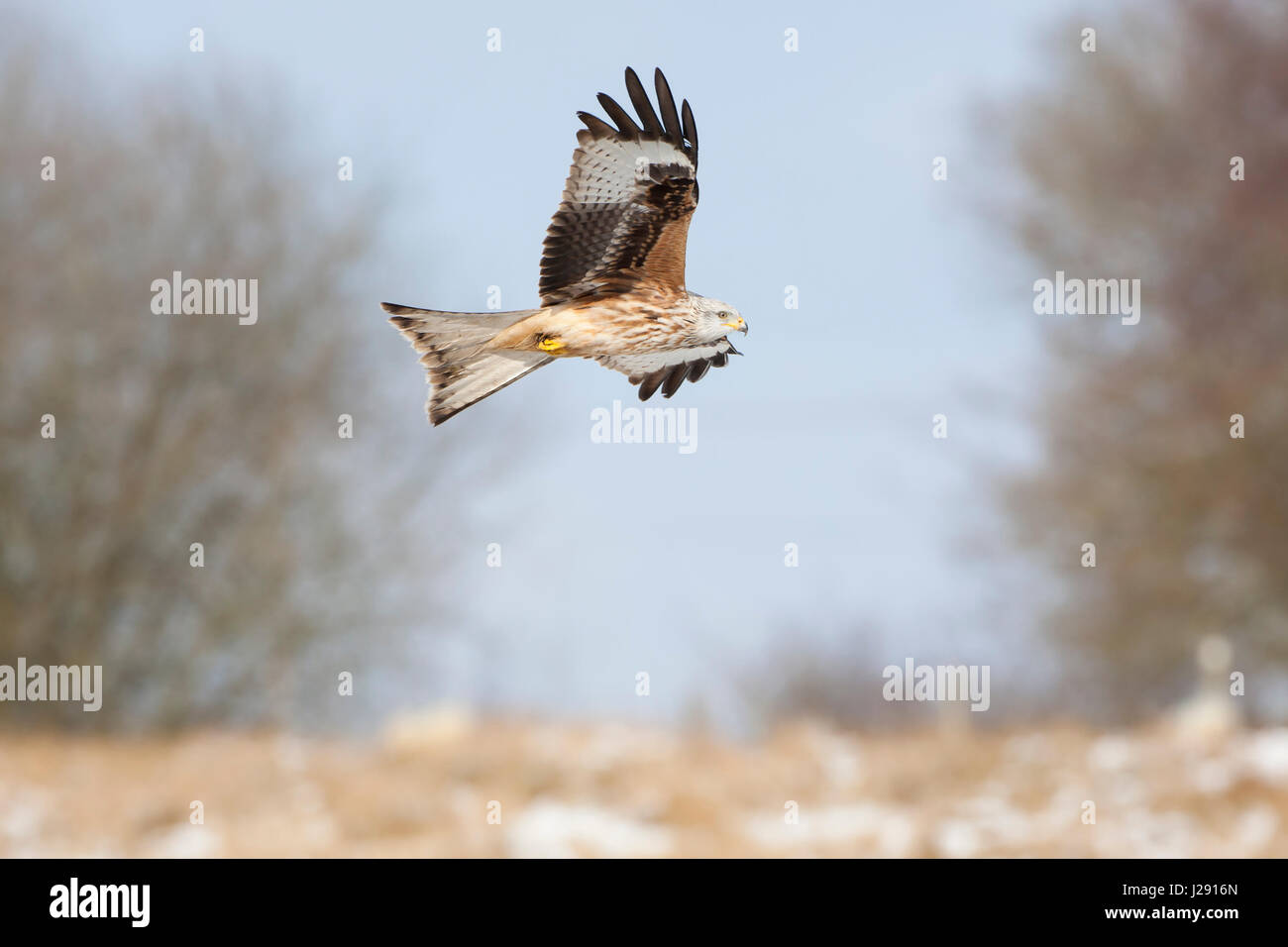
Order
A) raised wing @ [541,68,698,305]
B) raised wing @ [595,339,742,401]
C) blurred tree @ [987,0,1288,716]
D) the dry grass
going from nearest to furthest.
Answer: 1. raised wing @ [595,339,742,401]
2. raised wing @ [541,68,698,305]
3. the dry grass
4. blurred tree @ [987,0,1288,716]

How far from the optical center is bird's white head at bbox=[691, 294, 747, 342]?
46.7 inches

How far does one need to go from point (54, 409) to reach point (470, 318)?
13709mm

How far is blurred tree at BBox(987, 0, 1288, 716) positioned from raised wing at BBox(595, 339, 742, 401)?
1408 centimetres

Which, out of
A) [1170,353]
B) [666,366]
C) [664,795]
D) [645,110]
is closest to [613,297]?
[666,366]

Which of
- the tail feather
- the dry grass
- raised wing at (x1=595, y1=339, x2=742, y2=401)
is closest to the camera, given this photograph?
the tail feather

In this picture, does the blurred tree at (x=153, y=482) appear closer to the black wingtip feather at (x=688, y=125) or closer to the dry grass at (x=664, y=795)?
the dry grass at (x=664, y=795)

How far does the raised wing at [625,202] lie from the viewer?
131 centimetres

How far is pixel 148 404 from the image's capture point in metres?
13.6

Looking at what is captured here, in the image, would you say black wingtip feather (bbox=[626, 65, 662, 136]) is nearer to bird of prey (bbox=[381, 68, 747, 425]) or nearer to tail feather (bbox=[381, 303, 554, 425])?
bird of prey (bbox=[381, 68, 747, 425])

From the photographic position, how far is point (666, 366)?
47.6 inches

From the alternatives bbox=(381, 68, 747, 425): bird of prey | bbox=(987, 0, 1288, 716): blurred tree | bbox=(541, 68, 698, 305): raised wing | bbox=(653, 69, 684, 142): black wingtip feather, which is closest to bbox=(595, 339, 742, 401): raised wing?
bbox=(381, 68, 747, 425): bird of prey

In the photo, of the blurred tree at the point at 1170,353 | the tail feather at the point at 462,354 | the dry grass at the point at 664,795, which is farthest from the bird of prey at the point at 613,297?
the blurred tree at the point at 1170,353

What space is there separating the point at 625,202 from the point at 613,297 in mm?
243
